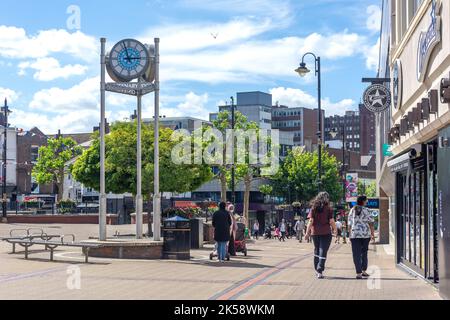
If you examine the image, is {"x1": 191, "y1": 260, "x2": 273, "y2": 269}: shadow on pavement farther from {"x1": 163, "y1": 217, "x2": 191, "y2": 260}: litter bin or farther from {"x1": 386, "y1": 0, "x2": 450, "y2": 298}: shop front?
{"x1": 386, "y1": 0, "x2": 450, "y2": 298}: shop front

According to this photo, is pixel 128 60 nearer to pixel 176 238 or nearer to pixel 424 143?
pixel 176 238

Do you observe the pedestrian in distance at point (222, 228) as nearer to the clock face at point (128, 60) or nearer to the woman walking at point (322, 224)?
the woman walking at point (322, 224)

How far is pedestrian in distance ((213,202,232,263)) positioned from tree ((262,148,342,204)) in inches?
2387

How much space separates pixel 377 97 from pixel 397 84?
2.26 metres

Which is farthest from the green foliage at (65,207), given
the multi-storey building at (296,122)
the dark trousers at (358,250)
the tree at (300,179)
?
the multi-storey building at (296,122)

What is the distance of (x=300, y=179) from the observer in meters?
80.8

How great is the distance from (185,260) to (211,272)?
3.47 meters

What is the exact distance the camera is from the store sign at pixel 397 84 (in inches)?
741

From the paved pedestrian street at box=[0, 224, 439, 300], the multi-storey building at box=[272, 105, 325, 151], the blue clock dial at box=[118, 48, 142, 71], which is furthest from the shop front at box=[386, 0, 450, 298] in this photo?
the multi-storey building at box=[272, 105, 325, 151]

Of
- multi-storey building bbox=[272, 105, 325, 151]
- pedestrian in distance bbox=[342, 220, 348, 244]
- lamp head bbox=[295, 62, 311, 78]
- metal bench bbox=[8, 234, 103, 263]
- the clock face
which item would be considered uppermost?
multi-storey building bbox=[272, 105, 325, 151]

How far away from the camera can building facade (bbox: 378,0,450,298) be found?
11.3m

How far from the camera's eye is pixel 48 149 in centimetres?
7375

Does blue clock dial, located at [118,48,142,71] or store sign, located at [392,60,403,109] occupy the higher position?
blue clock dial, located at [118,48,142,71]
